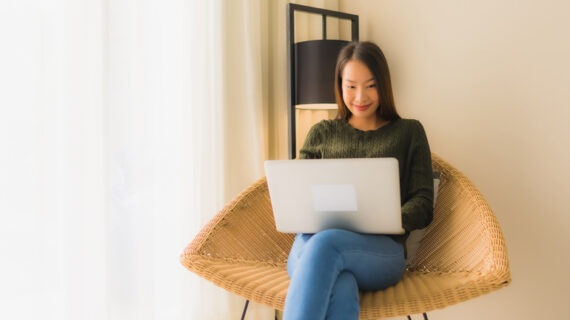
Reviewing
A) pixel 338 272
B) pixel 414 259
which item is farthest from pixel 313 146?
pixel 338 272

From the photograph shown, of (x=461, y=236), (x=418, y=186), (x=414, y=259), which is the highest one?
(x=418, y=186)

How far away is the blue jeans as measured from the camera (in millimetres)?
962

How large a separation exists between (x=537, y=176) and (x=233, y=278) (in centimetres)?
101

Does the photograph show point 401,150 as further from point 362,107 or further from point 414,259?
point 414,259

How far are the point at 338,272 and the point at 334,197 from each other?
0.57 ft

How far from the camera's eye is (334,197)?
1.10m

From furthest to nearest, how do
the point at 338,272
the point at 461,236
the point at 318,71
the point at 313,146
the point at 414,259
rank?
the point at 318,71 → the point at 313,146 → the point at 414,259 → the point at 461,236 → the point at 338,272

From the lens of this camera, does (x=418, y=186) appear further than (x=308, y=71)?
No

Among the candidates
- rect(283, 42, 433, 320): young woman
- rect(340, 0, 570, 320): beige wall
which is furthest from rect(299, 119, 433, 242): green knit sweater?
rect(340, 0, 570, 320): beige wall

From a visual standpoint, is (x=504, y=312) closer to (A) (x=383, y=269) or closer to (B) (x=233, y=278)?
(A) (x=383, y=269)

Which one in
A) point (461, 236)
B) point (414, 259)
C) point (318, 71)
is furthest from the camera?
point (318, 71)

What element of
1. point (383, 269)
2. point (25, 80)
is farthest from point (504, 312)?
point (25, 80)

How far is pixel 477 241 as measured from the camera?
126 centimetres

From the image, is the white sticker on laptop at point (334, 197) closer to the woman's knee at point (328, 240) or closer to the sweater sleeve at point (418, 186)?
the woman's knee at point (328, 240)
